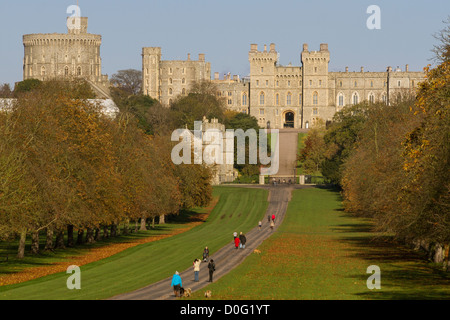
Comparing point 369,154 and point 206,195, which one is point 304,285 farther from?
point 206,195

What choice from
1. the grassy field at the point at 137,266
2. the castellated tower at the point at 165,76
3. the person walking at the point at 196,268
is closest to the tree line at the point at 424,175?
the person walking at the point at 196,268

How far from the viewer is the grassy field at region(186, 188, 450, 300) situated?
99.2 ft

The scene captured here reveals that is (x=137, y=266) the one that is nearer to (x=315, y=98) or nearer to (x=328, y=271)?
(x=328, y=271)

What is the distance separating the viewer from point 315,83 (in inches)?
6796

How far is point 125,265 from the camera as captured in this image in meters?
41.0

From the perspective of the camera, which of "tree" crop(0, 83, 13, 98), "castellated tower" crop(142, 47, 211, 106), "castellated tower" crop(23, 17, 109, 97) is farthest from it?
"castellated tower" crop(142, 47, 211, 106)

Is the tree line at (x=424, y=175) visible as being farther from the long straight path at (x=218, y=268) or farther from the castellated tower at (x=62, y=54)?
the castellated tower at (x=62, y=54)

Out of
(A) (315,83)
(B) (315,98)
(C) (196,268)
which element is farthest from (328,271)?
(A) (315,83)

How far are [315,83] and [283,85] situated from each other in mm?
6834

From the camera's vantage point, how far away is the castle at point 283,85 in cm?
17175

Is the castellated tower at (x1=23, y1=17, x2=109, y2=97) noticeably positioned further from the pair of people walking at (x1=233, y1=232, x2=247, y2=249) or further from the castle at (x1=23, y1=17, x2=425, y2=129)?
the pair of people walking at (x1=233, y1=232, x2=247, y2=249)

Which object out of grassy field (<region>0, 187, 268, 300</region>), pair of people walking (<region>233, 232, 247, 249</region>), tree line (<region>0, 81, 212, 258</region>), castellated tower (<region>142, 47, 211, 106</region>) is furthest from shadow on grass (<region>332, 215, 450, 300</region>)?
castellated tower (<region>142, 47, 211, 106</region>)

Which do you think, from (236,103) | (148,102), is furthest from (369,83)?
(148,102)
